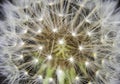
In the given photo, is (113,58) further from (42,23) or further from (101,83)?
(42,23)

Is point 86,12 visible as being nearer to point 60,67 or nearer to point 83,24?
point 83,24

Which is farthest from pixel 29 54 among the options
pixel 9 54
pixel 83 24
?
pixel 83 24

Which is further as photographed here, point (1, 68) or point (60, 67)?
point (1, 68)

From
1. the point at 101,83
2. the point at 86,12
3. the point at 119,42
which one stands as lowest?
the point at 101,83

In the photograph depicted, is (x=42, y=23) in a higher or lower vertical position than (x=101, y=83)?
higher

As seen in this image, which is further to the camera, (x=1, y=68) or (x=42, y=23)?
(x=1, y=68)

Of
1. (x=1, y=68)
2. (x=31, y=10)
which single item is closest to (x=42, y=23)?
(x=31, y=10)
